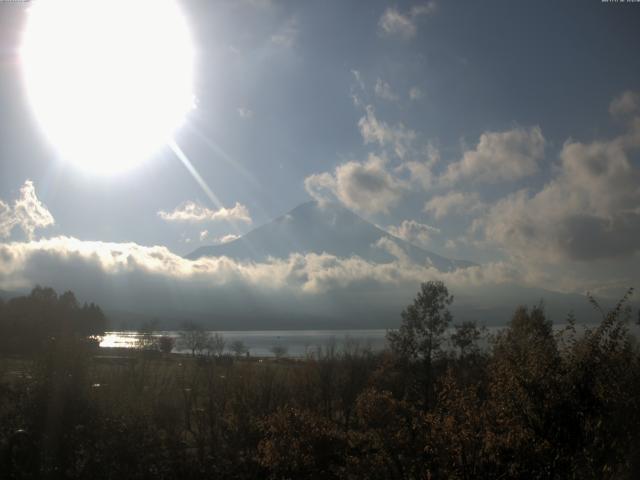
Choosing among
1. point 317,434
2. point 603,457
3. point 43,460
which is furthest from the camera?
point 43,460

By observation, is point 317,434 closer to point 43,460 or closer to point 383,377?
point 43,460

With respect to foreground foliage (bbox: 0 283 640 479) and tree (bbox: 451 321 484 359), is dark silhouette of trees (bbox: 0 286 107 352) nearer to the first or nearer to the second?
foreground foliage (bbox: 0 283 640 479)

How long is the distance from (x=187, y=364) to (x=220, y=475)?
1378cm

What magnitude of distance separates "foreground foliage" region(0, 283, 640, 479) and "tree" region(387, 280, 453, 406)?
2.6 inches

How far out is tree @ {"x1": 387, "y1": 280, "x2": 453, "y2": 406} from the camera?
3309 centimetres

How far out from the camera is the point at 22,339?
63.0 meters

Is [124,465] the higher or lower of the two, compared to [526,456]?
lower

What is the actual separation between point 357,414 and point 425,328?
2034 centimetres

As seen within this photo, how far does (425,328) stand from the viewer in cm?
3328

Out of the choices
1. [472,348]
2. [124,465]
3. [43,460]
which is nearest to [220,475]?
[124,465]

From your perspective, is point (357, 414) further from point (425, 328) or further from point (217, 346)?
point (217, 346)

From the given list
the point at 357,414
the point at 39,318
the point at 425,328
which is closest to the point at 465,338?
the point at 425,328

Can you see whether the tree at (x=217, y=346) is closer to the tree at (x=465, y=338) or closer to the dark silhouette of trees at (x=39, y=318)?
the dark silhouette of trees at (x=39, y=318)

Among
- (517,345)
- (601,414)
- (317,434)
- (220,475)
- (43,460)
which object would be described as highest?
(517,345)
